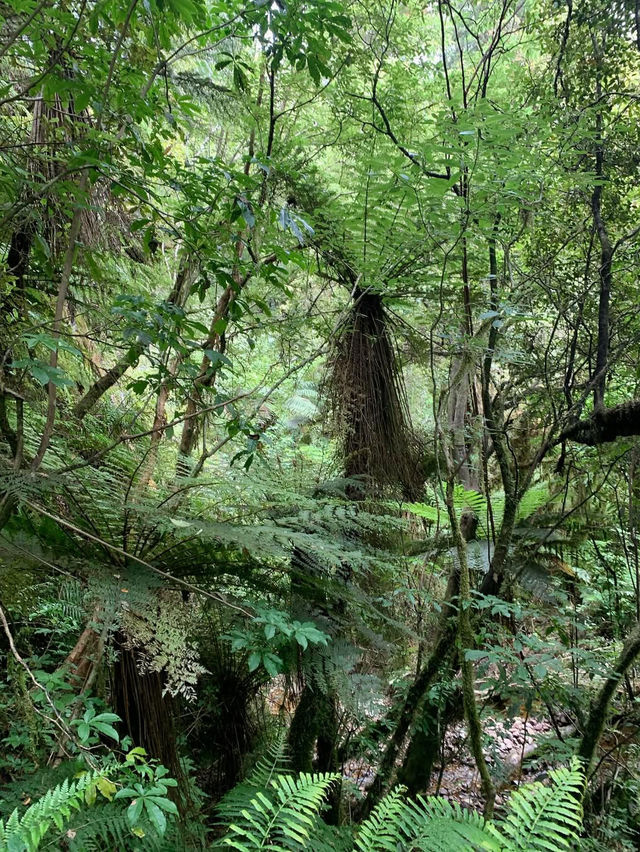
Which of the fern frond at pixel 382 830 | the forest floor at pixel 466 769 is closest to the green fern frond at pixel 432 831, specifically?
the fern frond at pixel 382 830

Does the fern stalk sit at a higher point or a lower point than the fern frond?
higher

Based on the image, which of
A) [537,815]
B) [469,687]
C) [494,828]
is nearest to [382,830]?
[494,828]

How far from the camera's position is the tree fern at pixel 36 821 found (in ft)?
2.74

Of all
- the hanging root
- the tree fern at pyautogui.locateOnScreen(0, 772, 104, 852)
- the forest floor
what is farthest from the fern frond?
the forest floor

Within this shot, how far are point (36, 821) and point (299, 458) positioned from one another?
188 centimetres

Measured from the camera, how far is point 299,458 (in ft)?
8.64

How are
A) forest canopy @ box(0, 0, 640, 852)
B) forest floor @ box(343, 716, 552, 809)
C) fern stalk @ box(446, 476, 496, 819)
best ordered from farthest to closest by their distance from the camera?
forest floor @ box(343, 716, 552, 809)
fern stalk @ box(446, 476, 496, 819)
forest canopy @ box(0, 0, 640, 852)

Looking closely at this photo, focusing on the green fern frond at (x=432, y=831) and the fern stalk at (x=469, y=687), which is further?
the fern stalk at (x=469, y=687)

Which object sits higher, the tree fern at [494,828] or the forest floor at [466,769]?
the tree fern at [494,828]

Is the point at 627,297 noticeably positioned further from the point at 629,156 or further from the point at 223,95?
the point at 223,95

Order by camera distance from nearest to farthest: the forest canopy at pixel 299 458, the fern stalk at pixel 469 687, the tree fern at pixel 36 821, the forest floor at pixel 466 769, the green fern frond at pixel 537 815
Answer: the tree fern at pixel 36 821, the green fern frond at pixel 537 815, the forest canopy at pixel 299 458, the fern stalk at pixel 469 687, the forest floor at pixel 466 769

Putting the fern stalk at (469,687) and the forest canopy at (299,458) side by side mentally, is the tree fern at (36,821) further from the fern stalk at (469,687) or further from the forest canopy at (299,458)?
the fern stalk at (469,687)

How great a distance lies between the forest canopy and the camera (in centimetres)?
129

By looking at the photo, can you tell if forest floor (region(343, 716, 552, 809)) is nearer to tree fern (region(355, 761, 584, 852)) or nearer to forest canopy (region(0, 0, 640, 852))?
forest canopy (region(0, 0, 640, 852))
